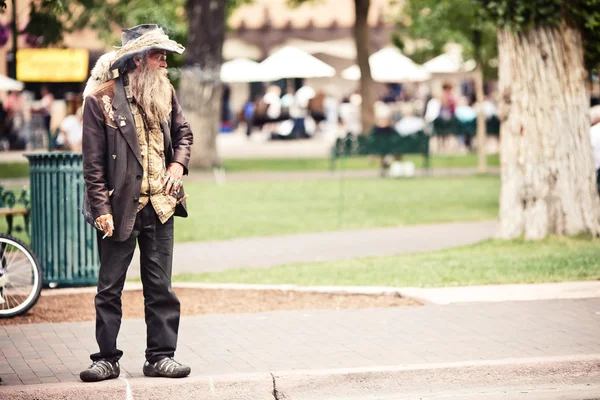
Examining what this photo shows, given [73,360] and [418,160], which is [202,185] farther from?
[73,360]

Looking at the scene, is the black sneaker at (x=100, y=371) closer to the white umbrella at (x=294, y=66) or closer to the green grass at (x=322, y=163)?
the green grass at (x=322, y=163)

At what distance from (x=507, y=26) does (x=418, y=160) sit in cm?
1568

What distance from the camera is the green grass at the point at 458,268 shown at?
32.6ft

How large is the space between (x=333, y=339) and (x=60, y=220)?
10.3 ft

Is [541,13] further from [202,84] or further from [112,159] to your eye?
[202,84]

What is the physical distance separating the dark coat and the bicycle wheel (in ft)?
8.18

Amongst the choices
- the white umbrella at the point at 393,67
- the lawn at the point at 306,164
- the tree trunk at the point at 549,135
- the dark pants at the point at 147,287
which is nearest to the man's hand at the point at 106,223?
the dark pants at the point at 147,287

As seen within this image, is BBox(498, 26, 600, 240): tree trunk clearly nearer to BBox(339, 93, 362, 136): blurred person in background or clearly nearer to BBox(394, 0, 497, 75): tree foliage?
BBox(394, 0, 497, 75): tree foliage

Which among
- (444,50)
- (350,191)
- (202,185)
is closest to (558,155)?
→ (350,191)

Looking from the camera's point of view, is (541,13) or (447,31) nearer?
(541,13)

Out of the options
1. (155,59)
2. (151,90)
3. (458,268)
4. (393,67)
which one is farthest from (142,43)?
(393,67)

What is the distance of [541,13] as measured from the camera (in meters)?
11.6

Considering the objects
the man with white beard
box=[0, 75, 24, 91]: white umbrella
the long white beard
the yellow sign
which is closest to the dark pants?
the man with white beard

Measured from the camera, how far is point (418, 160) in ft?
89.7
